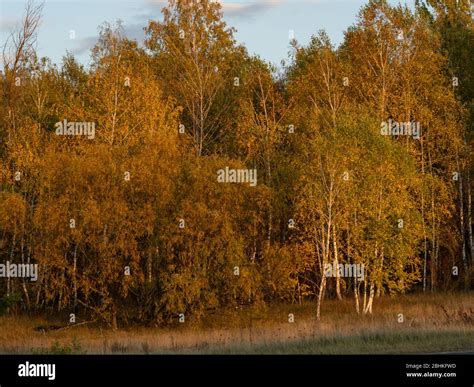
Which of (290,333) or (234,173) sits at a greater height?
(234,173)

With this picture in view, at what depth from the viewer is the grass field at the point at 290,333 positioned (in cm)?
1803

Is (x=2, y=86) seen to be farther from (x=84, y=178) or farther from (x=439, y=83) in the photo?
(x=439, y=83)

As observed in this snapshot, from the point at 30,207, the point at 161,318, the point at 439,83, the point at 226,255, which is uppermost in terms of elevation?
the point at 439,83

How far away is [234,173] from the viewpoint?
114 feet

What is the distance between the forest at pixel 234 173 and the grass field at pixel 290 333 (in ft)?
3.07

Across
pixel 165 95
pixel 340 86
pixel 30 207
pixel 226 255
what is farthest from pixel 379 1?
pixel 30 207

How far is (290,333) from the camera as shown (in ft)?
76.1

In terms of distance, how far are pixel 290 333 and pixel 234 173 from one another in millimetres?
12790

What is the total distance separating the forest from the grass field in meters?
0.94

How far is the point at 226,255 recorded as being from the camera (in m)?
32.8

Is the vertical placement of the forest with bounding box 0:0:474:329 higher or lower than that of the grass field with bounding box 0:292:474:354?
higher

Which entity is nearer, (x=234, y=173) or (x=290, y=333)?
(x=290, y=333)

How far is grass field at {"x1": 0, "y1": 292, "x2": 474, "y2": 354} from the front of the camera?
59.2 ft
